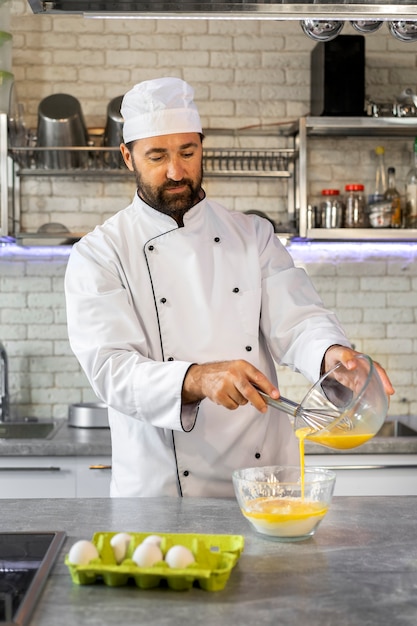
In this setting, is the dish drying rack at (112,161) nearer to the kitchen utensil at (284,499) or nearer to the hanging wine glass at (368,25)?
the hanging wine glass at (368,25)

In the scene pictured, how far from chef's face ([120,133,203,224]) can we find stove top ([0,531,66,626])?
1.07 metres

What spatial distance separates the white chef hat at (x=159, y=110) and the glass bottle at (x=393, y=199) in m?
1.56

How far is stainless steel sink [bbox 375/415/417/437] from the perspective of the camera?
380 centimetres

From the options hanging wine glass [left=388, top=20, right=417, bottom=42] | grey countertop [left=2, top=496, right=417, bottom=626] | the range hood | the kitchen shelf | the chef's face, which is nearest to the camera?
grey countertop [left=2, top=496, right=417, bottom=626]

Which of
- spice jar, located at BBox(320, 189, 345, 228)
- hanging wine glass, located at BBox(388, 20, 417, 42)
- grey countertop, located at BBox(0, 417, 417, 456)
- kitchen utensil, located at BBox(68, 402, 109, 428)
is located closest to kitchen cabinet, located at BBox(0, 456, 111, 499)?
grey countertop, located at BBox(0, 417, 417, 456)

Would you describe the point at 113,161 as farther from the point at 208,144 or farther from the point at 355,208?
the point at 355,208

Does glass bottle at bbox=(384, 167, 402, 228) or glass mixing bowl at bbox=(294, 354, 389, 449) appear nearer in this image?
glass mixing bowl at bbox=(294, 354, 389, 449)

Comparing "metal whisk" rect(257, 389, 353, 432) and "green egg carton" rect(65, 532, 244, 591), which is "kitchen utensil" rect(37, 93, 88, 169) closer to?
"metal whisk" rect(257, 389, 353, 432)

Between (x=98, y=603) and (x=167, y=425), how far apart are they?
2.40 feet

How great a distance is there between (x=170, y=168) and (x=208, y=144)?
176cm

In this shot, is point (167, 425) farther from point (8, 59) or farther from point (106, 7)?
point (8, 59)

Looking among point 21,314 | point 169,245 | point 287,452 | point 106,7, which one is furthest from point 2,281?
point 106,7

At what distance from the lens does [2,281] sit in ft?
13.4

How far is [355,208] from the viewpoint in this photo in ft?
12.6
